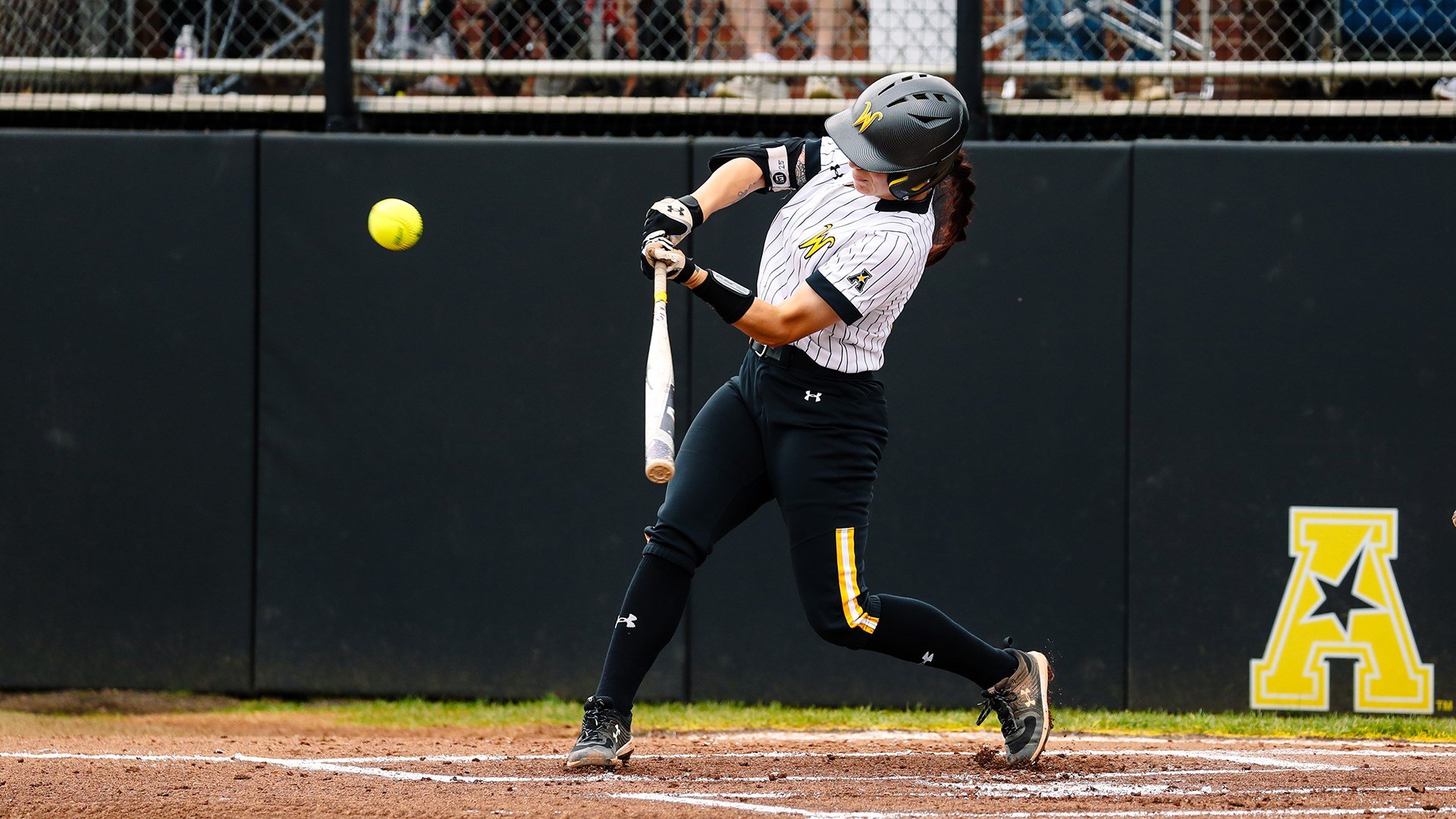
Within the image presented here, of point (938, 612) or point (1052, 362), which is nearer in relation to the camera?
point (938, 612)

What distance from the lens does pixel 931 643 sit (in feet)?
11.6

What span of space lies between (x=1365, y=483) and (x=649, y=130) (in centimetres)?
304

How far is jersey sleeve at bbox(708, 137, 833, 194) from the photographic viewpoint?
359 centimetres

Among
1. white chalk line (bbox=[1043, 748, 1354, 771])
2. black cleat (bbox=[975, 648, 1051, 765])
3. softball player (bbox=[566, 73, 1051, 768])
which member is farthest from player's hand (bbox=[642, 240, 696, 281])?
white chalk line (bbox=[1043, 748, 1354, 771])

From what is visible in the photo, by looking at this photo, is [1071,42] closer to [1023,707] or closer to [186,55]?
[1023,707]

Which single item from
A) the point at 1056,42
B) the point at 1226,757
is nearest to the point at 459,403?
the point at 1056,42

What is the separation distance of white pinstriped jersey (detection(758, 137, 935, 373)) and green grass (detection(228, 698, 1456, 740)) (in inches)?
73.5

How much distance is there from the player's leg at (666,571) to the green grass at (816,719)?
141 cm

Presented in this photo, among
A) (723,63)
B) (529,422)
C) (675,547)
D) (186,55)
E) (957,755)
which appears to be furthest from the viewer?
(186,55)

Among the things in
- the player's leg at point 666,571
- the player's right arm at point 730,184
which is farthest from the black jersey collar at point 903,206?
the player's leg at point 666,571

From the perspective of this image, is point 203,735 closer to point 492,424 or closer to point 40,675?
point 40,675

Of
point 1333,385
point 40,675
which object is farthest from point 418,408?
point 1333,385

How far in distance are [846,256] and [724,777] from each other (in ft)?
4.42

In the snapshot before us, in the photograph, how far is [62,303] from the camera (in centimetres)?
519
